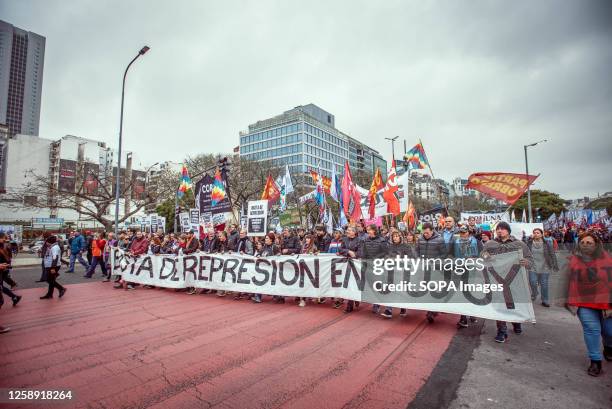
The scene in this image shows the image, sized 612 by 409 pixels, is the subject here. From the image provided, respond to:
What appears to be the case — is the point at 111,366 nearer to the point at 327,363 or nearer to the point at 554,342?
the point at 327,363

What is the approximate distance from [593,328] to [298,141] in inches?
2928

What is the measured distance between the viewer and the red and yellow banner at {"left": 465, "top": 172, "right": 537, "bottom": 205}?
7.45 metres

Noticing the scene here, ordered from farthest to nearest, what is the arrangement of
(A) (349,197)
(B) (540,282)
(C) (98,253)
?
1. (A) (349,197)
2. (C) (98,253)
3. (B) (540,282)

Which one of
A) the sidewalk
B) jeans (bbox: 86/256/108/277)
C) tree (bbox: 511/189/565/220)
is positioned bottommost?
the sidewalk

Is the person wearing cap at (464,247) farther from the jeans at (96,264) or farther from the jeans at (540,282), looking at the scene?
the jeans at (96,264)

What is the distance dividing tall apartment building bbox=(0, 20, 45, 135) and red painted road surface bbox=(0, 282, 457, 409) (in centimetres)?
8509

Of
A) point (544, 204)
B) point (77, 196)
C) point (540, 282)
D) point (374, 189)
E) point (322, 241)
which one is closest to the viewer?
point (540, 282)

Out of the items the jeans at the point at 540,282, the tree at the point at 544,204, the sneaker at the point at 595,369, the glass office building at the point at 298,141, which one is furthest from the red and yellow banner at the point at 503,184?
the glass office building at the point at 298,141

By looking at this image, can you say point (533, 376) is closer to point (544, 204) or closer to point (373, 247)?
point (373, 247)

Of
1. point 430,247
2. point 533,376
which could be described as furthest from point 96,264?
point 533,376

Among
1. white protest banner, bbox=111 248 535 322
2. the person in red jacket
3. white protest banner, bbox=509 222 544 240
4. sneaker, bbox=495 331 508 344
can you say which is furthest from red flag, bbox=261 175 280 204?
white protest banner, bbox=509 222 544 240

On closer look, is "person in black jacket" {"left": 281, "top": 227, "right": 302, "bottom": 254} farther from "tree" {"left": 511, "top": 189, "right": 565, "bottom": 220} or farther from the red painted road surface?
"tree" {"left": 511, "top": 189, "right": 565, "bottom": 220}

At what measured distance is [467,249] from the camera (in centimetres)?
663

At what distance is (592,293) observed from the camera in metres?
3.82
